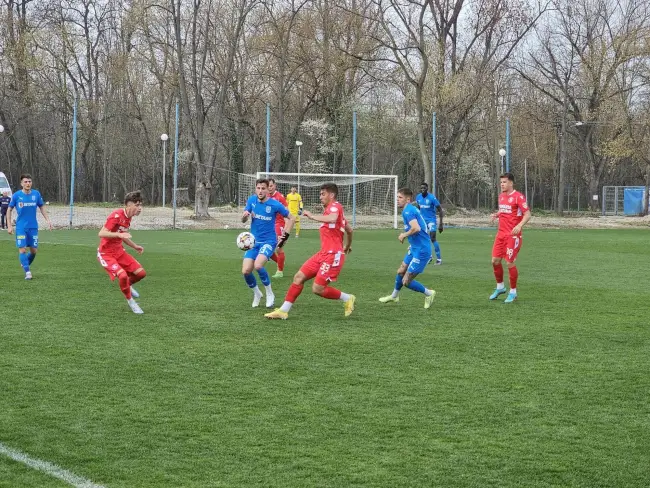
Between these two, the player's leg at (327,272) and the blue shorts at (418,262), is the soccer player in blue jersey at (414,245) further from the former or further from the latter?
the player's leg at (327,272)

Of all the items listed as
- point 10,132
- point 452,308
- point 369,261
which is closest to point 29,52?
point 10,132

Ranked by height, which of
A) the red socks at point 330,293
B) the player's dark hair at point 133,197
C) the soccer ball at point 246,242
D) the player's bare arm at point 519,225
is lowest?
the red socks at point 330,293

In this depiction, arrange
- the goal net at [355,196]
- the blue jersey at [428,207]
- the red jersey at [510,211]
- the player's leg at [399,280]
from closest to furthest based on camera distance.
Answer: the player's leg at [399,280], the red jersey at [510,211], the blue jersey at [428,207], the goal net at [355,196]

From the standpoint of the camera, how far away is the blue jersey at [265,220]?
A: 1168cm

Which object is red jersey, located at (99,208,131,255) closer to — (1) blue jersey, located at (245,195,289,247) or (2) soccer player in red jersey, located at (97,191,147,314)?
(2) soccer player in red jersey, located at (97,191,147,314)

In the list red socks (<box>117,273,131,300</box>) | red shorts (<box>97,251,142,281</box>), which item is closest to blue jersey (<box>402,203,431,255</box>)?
red shorts (<box>97,251,142,281</box>)

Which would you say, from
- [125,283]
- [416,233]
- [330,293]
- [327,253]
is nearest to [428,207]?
[416,233]

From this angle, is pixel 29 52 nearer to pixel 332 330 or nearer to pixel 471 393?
pixel 332 330

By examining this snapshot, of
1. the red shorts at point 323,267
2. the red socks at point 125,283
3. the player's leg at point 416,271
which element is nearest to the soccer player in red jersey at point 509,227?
the player's leg at point 416,271

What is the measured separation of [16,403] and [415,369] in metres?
3.40

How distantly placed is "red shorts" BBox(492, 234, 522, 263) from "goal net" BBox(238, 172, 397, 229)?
23857mm

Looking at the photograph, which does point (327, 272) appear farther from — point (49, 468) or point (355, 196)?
point (355, 196)

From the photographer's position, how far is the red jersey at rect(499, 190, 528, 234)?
488 inches

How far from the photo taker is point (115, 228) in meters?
10.7
